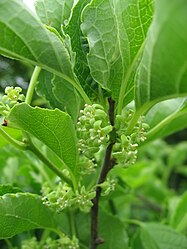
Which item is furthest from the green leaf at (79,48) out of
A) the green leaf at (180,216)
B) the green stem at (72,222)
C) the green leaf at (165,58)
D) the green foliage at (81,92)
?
the green leaf at (180,216)

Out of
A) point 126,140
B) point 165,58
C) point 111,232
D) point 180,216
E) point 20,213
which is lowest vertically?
point 180,216

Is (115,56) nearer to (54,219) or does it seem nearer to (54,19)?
(54,19)

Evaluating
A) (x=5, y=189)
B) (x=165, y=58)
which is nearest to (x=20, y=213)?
(x=5, y=189)

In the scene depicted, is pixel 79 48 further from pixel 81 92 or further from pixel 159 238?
pixel 159 238

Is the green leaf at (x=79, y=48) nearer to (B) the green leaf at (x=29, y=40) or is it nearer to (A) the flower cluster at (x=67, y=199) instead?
(B) the green leaf at (x=29, y=40)

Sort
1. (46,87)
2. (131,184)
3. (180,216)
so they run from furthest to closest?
(131,184)
(180,216)
(46,87)

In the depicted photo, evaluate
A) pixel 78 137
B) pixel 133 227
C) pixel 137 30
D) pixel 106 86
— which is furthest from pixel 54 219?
pixel 133 227

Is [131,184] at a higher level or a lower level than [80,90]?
lower
